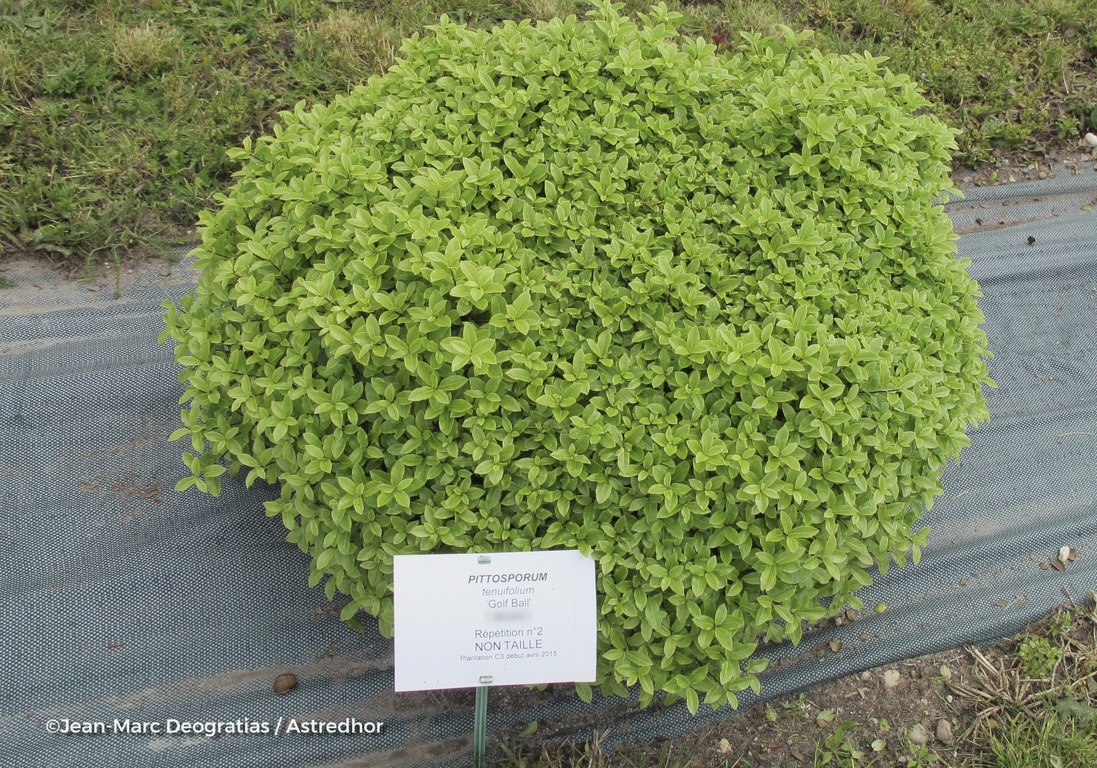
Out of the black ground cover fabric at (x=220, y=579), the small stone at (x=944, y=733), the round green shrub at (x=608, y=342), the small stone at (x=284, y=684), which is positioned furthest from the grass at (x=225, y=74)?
the small stone at (x=944, y=733)

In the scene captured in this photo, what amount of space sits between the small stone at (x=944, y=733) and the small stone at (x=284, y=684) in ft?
5.93

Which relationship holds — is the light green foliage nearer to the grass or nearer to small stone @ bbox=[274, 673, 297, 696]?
small stone @ bbox=[274, 673, 297, 696]

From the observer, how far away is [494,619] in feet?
6.03

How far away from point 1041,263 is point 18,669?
12.8 ft

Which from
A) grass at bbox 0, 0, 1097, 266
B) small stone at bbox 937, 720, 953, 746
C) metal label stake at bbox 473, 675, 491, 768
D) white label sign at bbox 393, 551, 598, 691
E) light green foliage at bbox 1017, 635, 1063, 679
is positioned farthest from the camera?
grass at bbox 0, 0, 1097, 266

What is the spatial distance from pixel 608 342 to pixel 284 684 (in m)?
1.29

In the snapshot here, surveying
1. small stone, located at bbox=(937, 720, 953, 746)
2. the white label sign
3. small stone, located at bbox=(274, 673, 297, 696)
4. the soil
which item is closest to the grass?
small stone, located at bbox=(274, 673, 297, 696)

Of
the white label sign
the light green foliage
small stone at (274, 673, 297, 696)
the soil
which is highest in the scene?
the white label sign

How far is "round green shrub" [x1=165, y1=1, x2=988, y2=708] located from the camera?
1881 millimetres

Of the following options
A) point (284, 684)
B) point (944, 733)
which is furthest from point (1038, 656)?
point (284, 684)

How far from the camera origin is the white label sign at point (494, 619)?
1.82 meters

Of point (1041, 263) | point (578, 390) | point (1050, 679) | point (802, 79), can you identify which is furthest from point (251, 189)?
point (1041, 263)

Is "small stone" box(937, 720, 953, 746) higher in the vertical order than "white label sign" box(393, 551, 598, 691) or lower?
lower

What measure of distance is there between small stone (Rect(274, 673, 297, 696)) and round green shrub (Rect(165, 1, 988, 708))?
0.39 meters
